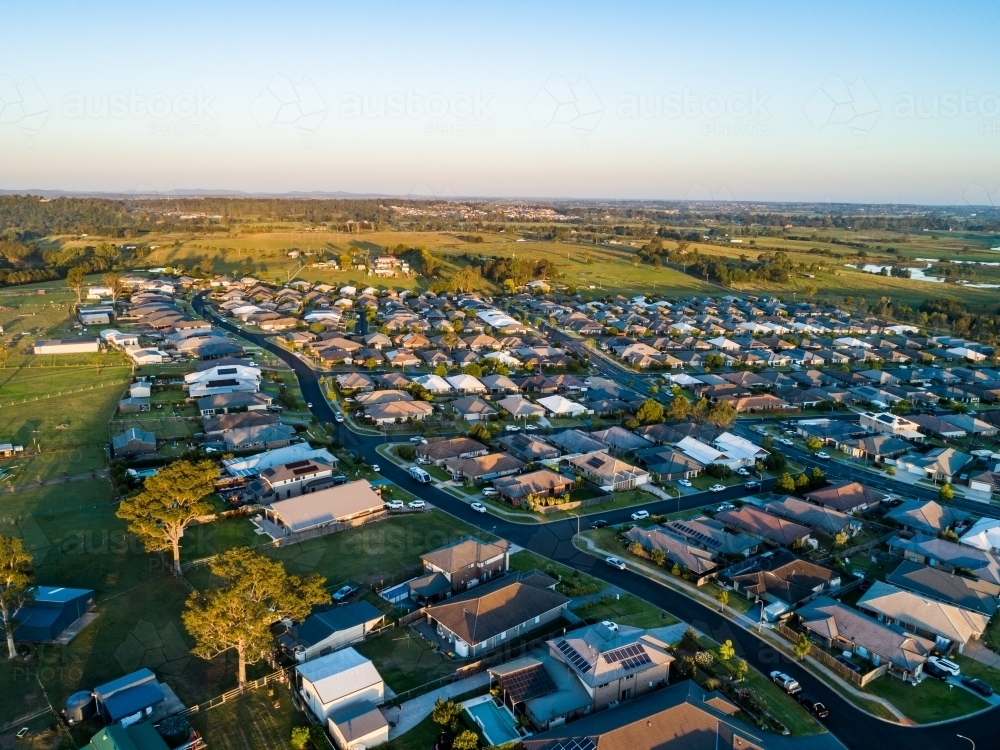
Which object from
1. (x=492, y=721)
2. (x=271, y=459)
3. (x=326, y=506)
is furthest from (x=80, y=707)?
(x=271, y=459)

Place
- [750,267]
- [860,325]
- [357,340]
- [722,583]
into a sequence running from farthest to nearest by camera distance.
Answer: [750,267]
[860,325]
[357,340]
[722,583]

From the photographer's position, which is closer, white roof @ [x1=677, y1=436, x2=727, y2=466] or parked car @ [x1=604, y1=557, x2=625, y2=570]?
parked car @ [x1=604, y1=557, x2=625, y2=570]

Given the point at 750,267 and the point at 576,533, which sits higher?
the point at 750,267

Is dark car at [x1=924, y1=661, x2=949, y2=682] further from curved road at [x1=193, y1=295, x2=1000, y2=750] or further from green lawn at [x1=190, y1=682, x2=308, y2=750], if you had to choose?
green lawn at [x1=190, y1=682, x2=308, y2=750]

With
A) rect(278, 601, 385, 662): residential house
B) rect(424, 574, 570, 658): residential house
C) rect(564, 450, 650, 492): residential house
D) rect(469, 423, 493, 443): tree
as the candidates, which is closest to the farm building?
rect(469, 423, 493, 443): tree

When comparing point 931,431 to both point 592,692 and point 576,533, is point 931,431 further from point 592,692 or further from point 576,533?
point 592,692

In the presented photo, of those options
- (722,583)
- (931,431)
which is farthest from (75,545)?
(931,431)
